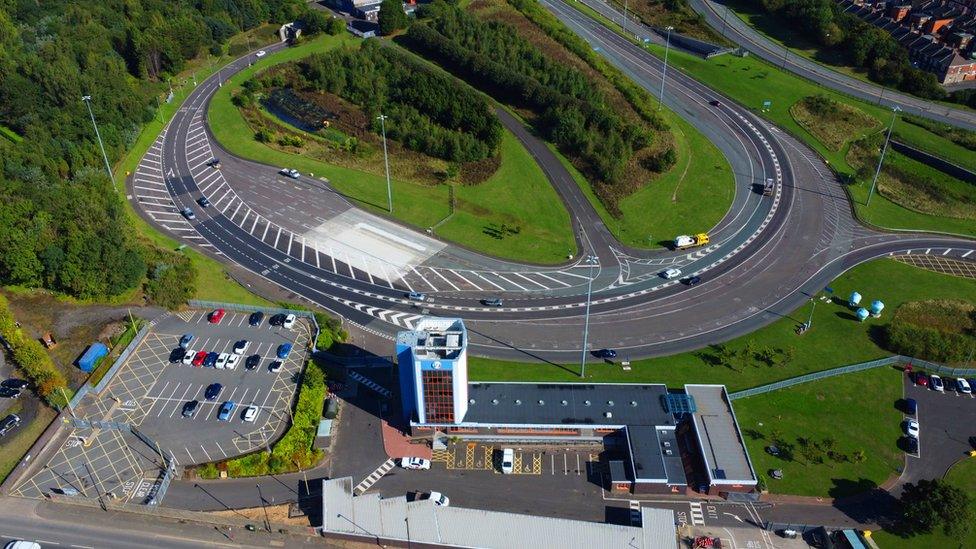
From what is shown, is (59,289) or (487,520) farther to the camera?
(59,289)

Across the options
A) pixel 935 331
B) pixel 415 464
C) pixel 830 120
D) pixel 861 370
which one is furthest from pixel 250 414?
pixel 830 120

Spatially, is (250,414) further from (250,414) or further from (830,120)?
(830,120)

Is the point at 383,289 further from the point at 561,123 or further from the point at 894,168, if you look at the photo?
the point at 894,168

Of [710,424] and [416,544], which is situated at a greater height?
[710,424]

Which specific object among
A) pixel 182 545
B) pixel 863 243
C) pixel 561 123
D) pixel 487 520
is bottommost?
pixel 182 545

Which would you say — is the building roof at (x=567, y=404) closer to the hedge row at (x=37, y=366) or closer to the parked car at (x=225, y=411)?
the parked car at (x=225, y=411)

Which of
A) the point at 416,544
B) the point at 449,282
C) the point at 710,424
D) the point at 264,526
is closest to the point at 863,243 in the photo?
the point at 710,424

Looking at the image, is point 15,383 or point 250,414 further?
point 15,383
